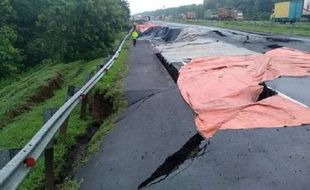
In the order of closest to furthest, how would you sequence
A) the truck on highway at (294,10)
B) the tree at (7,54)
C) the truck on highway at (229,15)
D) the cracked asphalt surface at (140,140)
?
the cracked asphalt surface at (140,140) < the tree at (7,54) < the truck on highway at (294,10) < the truck on highway at (229,15)

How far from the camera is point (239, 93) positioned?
8.95 m

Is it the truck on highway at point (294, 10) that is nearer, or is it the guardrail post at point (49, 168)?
the guardrail post at point (49, 168)

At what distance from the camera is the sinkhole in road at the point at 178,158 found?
5309mm

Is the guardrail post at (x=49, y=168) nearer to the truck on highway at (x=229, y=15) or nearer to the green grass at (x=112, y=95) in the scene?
the green grass at (x=112, y=95)

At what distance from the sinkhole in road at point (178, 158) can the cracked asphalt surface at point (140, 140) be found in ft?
0.25

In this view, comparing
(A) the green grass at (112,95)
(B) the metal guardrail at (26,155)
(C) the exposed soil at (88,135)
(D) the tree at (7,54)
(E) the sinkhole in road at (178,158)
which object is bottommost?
(D) the tree at (7,54)

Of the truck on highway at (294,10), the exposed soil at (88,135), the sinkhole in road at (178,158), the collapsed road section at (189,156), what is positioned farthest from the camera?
the truck on highway at (294,10)

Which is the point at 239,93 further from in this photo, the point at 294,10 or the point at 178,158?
the point at 294,10

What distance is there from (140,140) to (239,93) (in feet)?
9.32

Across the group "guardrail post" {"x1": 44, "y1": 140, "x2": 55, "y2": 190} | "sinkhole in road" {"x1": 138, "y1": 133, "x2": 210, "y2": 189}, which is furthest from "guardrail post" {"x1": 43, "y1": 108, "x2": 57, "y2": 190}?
"sinkhole in road" {"x1": 138, "y1": 133, "x2": 210, "y2": 189}

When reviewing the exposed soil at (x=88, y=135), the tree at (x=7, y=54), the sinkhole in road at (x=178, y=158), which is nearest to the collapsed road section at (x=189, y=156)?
the sinkhole in road at (x=178, y=158)

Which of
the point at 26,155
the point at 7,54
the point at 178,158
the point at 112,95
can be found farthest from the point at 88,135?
the point at 7,54

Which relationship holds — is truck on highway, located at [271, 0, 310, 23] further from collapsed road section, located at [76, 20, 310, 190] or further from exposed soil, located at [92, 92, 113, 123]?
collapsed road section, located at [76, 20, 310, 190]

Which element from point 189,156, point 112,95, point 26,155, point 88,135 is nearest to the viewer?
point 26,155
